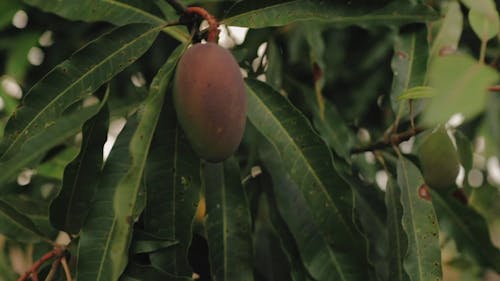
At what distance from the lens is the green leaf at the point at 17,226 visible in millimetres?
1296

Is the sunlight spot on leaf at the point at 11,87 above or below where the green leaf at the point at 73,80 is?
below

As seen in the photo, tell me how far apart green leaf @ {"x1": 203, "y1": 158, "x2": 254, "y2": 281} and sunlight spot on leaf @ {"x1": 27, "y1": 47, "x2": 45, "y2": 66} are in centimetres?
78

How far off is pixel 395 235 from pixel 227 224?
293 millimetres

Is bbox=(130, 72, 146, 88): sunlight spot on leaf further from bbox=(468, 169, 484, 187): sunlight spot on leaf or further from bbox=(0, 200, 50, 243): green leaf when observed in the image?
bbox=(468, 169, 484, 187): sunlight spot on leaf

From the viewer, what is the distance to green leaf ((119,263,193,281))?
112 cm

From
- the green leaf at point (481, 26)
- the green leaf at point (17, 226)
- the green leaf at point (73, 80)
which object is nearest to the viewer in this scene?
the green leaf at point (481, 26)

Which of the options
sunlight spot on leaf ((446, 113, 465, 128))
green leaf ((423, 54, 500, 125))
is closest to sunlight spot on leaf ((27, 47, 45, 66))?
sunlight spot on leaf ((446, 113, 465, 128))

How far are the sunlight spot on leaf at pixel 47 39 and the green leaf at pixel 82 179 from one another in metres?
0.76

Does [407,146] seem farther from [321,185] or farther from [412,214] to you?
[321,185]

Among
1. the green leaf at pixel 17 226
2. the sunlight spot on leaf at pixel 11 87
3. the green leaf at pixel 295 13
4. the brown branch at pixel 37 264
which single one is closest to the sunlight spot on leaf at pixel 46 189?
the sunlight spot on leaf at pixel 11 87

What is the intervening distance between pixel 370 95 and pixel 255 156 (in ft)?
2.38

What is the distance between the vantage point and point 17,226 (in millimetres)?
1304

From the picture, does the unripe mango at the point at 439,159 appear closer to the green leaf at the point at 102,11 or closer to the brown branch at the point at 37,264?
the green leaf at the point at 102,11

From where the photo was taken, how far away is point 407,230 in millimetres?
1218
